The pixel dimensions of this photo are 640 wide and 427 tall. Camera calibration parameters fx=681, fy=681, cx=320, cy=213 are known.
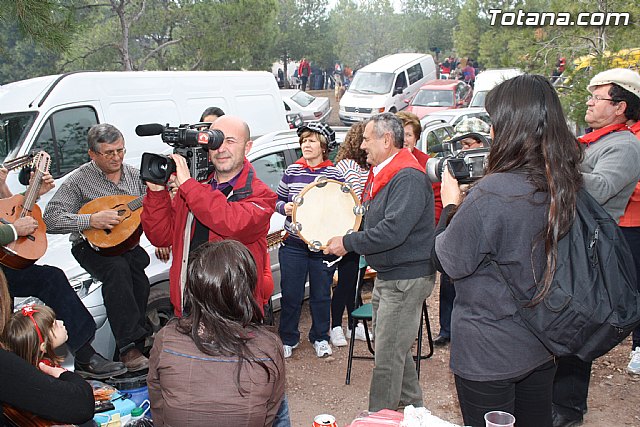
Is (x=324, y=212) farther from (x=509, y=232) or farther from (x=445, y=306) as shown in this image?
(x=509, y=232)

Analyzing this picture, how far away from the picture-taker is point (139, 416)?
13.6ft

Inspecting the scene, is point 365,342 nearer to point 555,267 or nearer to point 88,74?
point 555,267

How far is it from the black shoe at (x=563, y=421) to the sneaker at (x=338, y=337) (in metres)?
2.11

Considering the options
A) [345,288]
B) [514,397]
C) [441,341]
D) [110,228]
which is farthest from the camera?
[345,288]

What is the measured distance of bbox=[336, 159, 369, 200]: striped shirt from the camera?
591cm

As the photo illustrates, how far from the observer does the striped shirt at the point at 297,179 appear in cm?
576

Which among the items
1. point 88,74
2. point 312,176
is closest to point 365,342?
point 312,176

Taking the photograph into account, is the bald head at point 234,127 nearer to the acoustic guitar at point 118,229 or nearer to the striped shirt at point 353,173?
the acoustic guitar at point 118,229

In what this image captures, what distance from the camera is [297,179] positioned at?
5.80m

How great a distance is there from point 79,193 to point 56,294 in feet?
2.92

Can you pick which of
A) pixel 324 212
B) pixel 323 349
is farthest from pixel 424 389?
pixel 324 212

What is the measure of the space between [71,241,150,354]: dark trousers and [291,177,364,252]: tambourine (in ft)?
→ 4.21

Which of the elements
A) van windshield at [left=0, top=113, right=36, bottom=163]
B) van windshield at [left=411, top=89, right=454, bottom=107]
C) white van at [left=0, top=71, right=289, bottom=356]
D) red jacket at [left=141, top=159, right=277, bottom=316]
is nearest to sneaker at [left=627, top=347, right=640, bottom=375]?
red jacket at [left=141, top=159, right=277, bottom=316]

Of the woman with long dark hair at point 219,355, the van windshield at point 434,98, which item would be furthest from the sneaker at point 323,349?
the van windshield at point 434,98
